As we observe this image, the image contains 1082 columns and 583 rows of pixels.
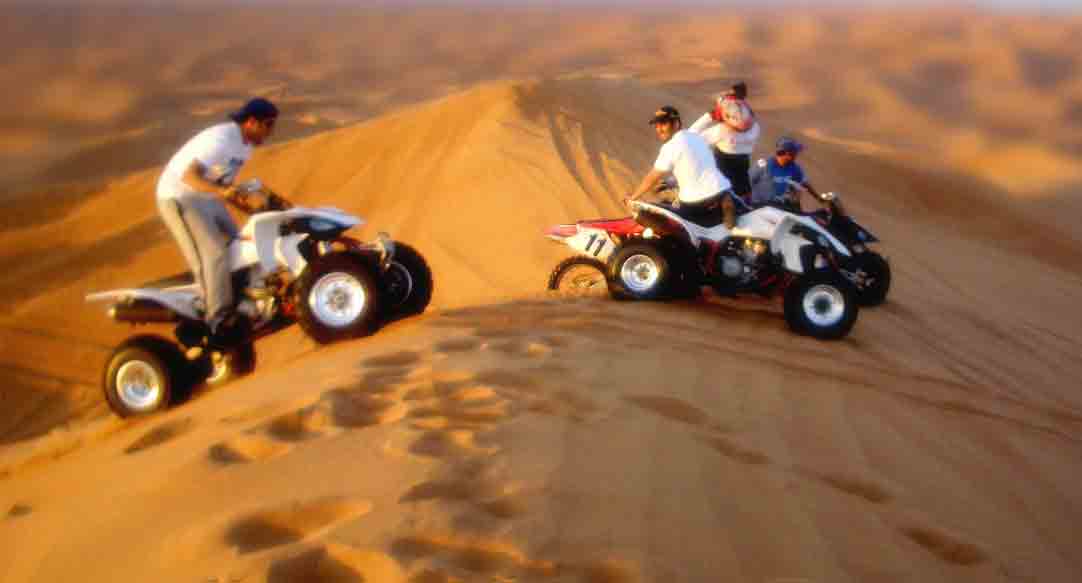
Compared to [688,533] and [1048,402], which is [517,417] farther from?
[1048,402]

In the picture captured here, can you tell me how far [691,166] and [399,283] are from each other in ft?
8.10

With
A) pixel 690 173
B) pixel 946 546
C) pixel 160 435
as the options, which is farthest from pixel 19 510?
pixel 690 173

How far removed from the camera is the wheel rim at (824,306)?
8.49 m

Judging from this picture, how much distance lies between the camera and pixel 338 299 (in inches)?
290

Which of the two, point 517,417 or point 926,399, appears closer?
point 517,417

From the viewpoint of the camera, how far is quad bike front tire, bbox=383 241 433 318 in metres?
7.83

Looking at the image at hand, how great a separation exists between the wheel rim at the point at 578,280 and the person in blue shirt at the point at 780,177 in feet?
5.60

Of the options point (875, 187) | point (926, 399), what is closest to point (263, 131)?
point (926, 399)

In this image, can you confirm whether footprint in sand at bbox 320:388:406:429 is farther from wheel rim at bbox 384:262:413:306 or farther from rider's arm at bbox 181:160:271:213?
wheel rim at bbox 384:262:413:306

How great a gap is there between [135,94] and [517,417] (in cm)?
3679

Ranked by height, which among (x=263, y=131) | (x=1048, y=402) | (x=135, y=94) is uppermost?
(x=135, y=94)

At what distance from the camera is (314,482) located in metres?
4.62

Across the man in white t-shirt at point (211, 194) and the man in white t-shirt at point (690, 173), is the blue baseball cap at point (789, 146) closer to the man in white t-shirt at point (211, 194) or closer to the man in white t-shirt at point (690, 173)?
the man in white t-shirt at point (690, 173)

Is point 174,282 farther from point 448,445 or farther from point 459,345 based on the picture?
point 448,445
